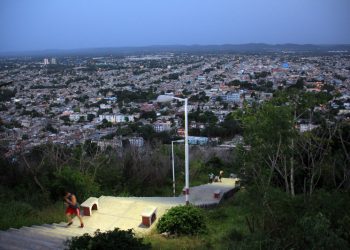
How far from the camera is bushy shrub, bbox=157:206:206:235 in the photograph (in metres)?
8.11

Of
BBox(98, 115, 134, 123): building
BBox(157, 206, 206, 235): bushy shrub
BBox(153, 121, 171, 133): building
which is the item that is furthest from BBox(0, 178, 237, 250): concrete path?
BBox(98, 115, 134, 123): building

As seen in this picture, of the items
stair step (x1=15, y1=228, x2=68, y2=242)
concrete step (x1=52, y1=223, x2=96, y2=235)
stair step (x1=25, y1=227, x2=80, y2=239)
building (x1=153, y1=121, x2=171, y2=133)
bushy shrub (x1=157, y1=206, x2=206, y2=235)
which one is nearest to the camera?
stair step (x1=15, y1=228, x2=68, y2=242)

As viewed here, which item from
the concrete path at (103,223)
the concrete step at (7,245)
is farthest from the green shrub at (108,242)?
the concrete step at (7,245)

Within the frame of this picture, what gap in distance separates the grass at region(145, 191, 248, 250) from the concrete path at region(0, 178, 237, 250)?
0.73 metres

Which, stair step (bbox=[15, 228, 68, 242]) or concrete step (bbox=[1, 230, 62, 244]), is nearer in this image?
concrete step (bbox=[1, 230, 62, 244])

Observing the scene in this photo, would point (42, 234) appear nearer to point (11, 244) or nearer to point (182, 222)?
point (11, 244)

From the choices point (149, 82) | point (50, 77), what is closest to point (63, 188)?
point (149, 82)

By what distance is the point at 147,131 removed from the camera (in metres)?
28.9

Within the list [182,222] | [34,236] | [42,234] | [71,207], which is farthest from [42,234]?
[182,222]

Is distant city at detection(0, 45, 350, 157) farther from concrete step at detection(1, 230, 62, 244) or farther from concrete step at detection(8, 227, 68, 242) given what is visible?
concrete step at detection(1, 230, 62, 244)

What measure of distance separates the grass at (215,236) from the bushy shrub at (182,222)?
17 centimetres

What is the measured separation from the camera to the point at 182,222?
811cm

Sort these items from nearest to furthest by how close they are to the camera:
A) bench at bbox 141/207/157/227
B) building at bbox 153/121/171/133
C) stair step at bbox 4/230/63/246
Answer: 1. stair step at bbox 4/230/63/246
2. bench at bbox 141/207/157/227
3. building at bbox 153/121/171/133

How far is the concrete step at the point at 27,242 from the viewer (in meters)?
6.18
